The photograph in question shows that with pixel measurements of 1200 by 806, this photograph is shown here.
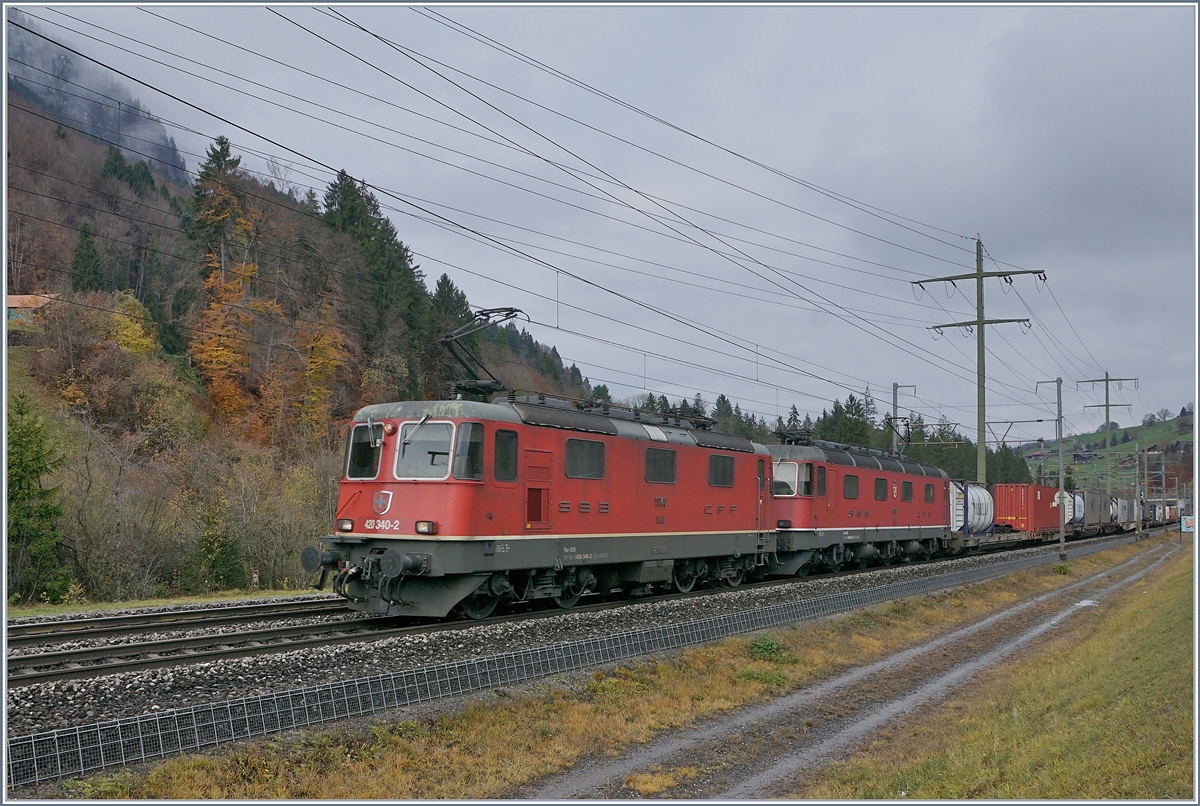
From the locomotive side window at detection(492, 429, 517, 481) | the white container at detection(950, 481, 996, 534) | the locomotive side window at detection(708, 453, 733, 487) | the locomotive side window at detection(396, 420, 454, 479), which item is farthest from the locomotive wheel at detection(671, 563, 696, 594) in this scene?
the white container at detection(950, 481, 996, 534)

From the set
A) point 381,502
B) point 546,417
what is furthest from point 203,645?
point 546,417

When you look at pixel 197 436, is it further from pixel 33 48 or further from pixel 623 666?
pixel 33 48

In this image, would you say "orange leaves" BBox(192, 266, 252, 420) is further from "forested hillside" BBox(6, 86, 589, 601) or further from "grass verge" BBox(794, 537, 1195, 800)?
"grass verge" BBox(794, 537, 1195, 800)

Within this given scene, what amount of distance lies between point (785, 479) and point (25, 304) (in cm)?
3868

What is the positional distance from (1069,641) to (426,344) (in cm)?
3965

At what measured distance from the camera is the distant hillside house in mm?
41150

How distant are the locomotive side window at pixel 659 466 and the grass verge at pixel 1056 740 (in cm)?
751

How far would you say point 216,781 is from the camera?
7152 mm

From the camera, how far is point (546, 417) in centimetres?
1609

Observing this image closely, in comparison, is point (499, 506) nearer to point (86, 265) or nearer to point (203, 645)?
point (203, 645)

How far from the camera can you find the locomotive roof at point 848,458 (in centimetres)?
2614

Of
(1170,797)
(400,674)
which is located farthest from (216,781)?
(1170,797)

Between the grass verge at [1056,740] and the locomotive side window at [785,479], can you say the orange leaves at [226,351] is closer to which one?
the locomotive side window at [785,479]

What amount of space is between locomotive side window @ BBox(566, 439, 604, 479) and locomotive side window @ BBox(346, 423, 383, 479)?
3.52 meters
